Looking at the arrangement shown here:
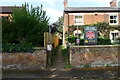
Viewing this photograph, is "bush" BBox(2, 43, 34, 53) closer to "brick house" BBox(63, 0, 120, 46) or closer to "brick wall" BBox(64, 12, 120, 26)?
"brick house" BBox(63, 0, 120, 46)

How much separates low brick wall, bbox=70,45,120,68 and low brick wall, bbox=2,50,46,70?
182 centimetres

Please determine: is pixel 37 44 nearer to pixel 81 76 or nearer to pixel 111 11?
pixel 81 76

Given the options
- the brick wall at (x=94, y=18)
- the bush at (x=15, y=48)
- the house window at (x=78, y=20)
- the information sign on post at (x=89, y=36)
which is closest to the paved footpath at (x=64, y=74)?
the bush at (x=15, y=48)

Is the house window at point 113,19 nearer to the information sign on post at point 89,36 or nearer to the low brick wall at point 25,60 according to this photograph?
the information sign on post at point 89,36

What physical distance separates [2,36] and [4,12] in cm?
2009

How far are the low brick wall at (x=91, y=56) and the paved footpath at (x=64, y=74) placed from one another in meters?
0.52

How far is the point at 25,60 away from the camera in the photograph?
881 cm

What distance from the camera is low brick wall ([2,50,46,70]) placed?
8.78 m

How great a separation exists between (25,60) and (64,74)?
2.53 m

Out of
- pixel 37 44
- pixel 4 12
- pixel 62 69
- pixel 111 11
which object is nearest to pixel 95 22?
pixel 111 11

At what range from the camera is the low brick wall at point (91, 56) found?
9.06m

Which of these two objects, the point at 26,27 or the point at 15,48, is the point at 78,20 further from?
the point at 15,48

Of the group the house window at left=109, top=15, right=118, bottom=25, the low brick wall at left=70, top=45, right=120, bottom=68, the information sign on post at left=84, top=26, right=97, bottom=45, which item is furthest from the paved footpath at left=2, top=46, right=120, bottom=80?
the house window at left=109, top=15, right=118, bottom=25

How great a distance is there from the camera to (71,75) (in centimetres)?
779
